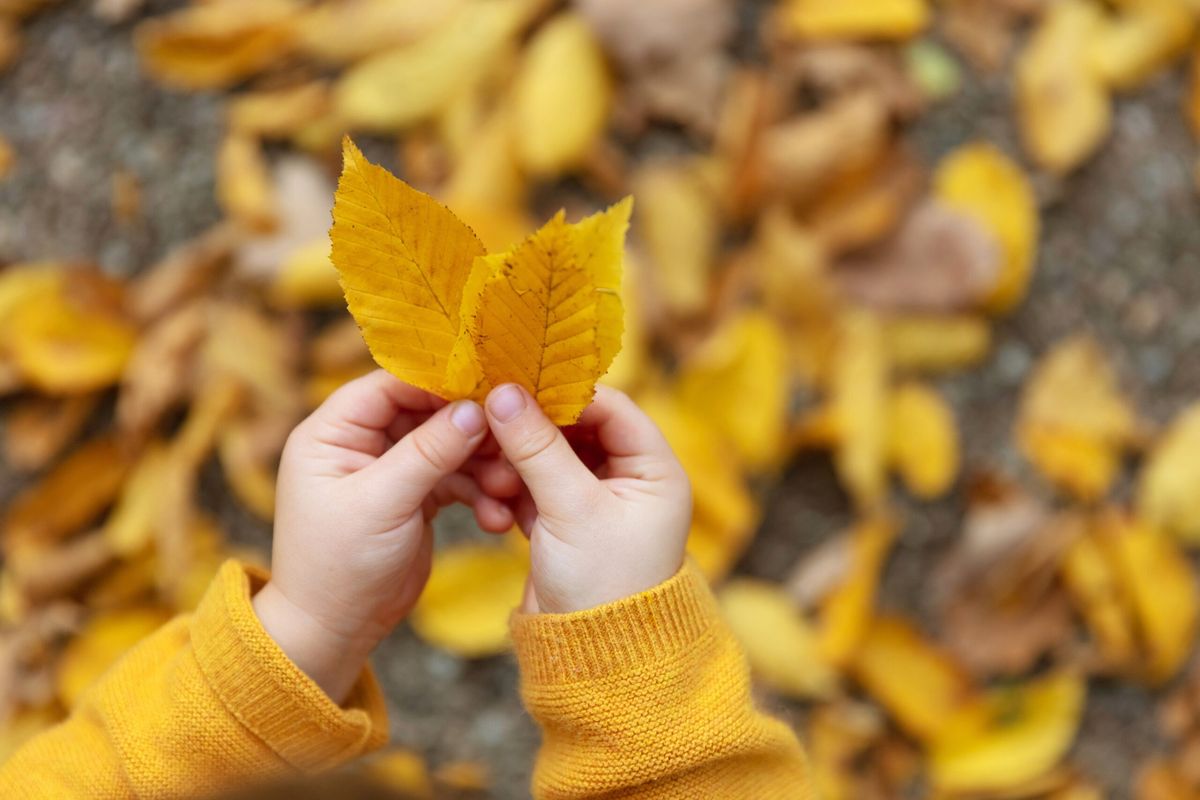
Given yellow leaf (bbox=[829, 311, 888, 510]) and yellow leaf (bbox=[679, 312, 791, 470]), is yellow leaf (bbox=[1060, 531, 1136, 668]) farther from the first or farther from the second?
yellow leaf (bbox=[679, 312, 791, 470])

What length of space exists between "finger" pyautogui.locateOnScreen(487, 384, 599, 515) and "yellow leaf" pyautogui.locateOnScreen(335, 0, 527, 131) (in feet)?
2.10

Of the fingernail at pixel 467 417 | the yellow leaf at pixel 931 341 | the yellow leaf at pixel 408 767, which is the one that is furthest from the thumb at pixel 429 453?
the yellow leaf at pixel 931 341

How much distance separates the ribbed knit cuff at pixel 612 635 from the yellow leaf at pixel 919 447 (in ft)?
1.88

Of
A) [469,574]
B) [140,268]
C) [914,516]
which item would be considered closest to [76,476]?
[140,268]

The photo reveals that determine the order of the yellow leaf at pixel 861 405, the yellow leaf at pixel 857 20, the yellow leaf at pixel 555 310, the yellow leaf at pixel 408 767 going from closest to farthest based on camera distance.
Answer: the yellow leaf at pixel 555 310 → the yellow leaf at pixel 408 767 → the yellow leaf at pixel 861 405 → the yellow leaf at pixel 857 20

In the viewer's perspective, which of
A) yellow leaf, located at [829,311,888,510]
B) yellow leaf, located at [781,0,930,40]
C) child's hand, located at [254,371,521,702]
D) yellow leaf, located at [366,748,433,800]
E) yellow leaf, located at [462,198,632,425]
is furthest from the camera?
yellow leaf, located at [781,0,930,40]

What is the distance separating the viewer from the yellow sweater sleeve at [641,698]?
0.60m

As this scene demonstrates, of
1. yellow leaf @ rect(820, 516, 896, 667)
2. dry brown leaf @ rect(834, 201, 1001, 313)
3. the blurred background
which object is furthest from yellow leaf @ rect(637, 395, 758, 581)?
dry brown leaf @ rect(834, 201, 1001, 313)

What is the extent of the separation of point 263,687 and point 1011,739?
78cm

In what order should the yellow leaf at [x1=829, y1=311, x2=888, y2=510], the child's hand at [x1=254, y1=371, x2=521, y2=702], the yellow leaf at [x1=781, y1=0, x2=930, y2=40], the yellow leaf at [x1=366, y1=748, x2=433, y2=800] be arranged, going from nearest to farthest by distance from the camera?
the child's hand at [x1=254, y1=371, x2=521, y2=702]
the yellow leaf at [x1=366, y1=748, x2=433, y2=800]
the yellow leaf at [x1=829, y1=311, x2=888, y2=510]
the yellow leaf at [x1=781, y1=0, x2=930, y2=40]

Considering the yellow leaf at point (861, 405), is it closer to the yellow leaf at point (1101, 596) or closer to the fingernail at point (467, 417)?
the yellow leaf at point (1101, 596)

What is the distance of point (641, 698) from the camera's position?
0.60 meters

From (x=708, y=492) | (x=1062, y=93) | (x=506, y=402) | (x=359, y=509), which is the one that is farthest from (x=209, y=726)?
(x=1062, y=93)

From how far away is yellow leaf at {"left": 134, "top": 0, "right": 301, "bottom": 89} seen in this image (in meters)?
1.12
